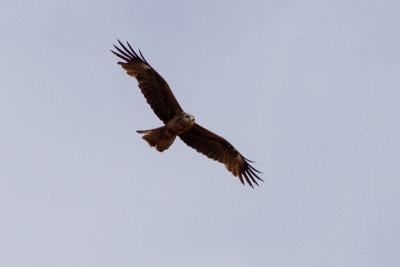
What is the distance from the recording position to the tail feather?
13656 millimetres

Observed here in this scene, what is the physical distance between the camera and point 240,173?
1569 centimetres

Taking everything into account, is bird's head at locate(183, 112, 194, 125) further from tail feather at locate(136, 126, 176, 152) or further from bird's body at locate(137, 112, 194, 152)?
tail feather at locate(136, 126, 176, 152)

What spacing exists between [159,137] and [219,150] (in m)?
2.01

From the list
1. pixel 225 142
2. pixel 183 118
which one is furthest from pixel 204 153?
pixel 183 118

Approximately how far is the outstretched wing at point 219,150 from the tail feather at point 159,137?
2.63ft

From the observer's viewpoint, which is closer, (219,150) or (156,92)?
(156,92)

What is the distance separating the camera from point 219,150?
50.2 ft

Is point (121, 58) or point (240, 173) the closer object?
point (121, 58)

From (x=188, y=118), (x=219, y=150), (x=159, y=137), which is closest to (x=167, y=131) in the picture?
(x=159, y=137)

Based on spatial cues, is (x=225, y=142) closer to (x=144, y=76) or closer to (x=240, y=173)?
(x=240, y=173)

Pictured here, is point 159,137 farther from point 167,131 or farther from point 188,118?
point 188,118

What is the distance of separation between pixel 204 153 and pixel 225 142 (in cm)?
52

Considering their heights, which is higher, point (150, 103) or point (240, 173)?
point (240, 173)

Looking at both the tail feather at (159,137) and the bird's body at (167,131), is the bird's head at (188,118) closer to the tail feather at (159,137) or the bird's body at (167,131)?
the bird's body at (167,131)
